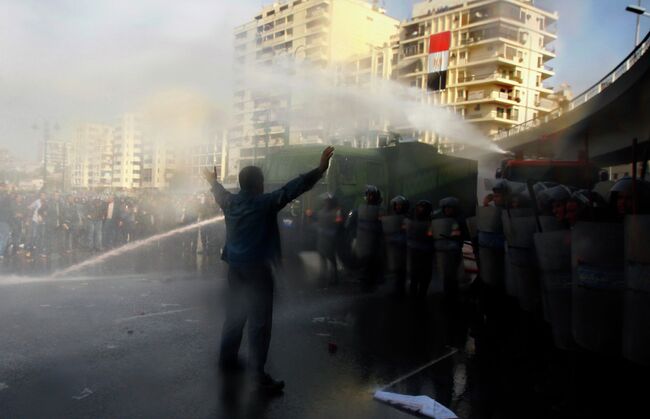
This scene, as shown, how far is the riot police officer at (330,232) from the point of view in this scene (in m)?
8.80

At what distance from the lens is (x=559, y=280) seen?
14.1 ft

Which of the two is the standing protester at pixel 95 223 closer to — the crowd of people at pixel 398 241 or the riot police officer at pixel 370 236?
the crowd of people at pixel 398 241

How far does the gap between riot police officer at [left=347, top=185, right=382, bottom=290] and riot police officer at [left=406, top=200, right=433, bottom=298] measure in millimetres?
950

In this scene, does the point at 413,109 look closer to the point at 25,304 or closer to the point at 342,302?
the point at 342,302

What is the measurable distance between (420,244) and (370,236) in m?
1.27

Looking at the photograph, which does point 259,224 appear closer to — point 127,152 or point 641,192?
point 641,192

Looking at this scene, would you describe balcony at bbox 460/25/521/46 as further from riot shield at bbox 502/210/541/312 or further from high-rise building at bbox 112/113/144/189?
riot shield at bbox 502/210/541/312

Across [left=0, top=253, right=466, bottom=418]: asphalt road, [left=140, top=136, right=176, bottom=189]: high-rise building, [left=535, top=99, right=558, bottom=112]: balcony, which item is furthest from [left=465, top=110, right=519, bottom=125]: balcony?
[left=0, top=253, right=466, bottom=418]: asphalt road

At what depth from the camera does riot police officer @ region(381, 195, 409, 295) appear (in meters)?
8.09

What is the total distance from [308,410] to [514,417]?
4.81 ft

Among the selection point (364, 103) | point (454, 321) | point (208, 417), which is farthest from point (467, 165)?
point (364, 103)

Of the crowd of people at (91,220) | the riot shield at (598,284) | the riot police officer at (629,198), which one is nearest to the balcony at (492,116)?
the crowd of people at (91,220)

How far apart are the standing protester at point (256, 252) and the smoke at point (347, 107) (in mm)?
10309

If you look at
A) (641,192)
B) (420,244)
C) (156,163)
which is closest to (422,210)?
(420,244)
